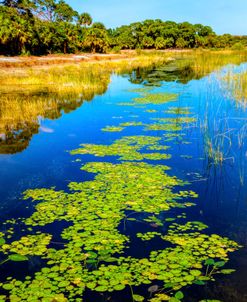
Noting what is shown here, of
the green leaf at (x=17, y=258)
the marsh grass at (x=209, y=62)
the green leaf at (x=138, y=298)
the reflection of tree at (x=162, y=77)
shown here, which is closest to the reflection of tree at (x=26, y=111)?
the reflection of tree at (x=162, y=77)

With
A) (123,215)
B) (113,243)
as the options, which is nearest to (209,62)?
(123,215)

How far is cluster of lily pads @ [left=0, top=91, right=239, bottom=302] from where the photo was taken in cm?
368

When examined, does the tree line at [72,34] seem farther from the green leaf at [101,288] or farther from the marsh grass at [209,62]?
the green leaf at [101,288]

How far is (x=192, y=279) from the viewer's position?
12.2ft

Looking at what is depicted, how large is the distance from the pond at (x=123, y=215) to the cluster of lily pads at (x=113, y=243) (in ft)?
0.05

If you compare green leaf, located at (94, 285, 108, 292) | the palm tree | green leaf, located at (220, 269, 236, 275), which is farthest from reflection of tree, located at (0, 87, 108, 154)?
the palm tree

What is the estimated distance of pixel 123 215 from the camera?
207 inches

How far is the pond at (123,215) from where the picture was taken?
3.72m

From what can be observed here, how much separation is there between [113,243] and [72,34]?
54.3 meters

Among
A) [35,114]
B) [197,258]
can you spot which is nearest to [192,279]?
[197,258]

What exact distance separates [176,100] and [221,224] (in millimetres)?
11316

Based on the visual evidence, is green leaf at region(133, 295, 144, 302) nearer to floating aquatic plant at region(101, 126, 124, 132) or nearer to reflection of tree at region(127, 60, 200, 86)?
floating aquatic plant at region(101, 126, 124, 132)

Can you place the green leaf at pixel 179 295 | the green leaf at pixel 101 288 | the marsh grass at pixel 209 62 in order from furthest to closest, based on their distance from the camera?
the marsh grass at pixel 209 62
the green leaf at pixel 101 288
the green leaf at pixel 179 295

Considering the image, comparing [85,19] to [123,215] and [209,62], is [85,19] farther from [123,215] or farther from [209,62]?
[123,215]
